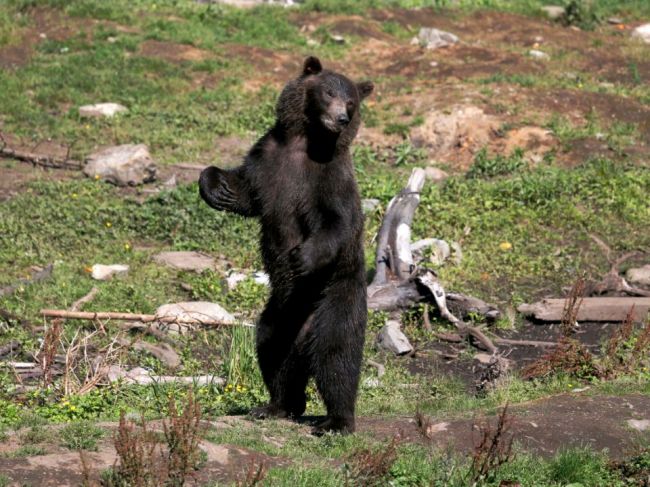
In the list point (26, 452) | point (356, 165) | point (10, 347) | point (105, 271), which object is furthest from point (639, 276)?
point (26, 452)

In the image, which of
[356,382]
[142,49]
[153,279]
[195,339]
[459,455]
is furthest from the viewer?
[142,49]

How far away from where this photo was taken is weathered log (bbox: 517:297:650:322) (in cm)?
1186

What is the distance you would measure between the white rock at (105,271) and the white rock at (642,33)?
1365 cm

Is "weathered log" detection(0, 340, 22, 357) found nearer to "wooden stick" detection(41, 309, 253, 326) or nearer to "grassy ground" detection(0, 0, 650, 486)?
"grassy ground" detection(0, 0, 650, 486)

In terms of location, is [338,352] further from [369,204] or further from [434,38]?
[434,38]

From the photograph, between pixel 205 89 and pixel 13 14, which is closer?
pixel 205 89

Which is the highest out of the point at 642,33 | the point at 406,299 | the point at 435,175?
the point at 642,33

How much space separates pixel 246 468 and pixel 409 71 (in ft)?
46.2

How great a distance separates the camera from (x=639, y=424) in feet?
25.4

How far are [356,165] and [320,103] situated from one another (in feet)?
27.4

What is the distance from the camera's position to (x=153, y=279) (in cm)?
1220

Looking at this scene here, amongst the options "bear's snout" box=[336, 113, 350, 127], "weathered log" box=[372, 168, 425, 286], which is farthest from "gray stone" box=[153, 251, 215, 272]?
"bear's snout" box=[336, 113, 350, 127]

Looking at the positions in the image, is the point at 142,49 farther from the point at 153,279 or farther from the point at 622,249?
the point at 622,249

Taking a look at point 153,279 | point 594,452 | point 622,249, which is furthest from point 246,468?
point 622,249
